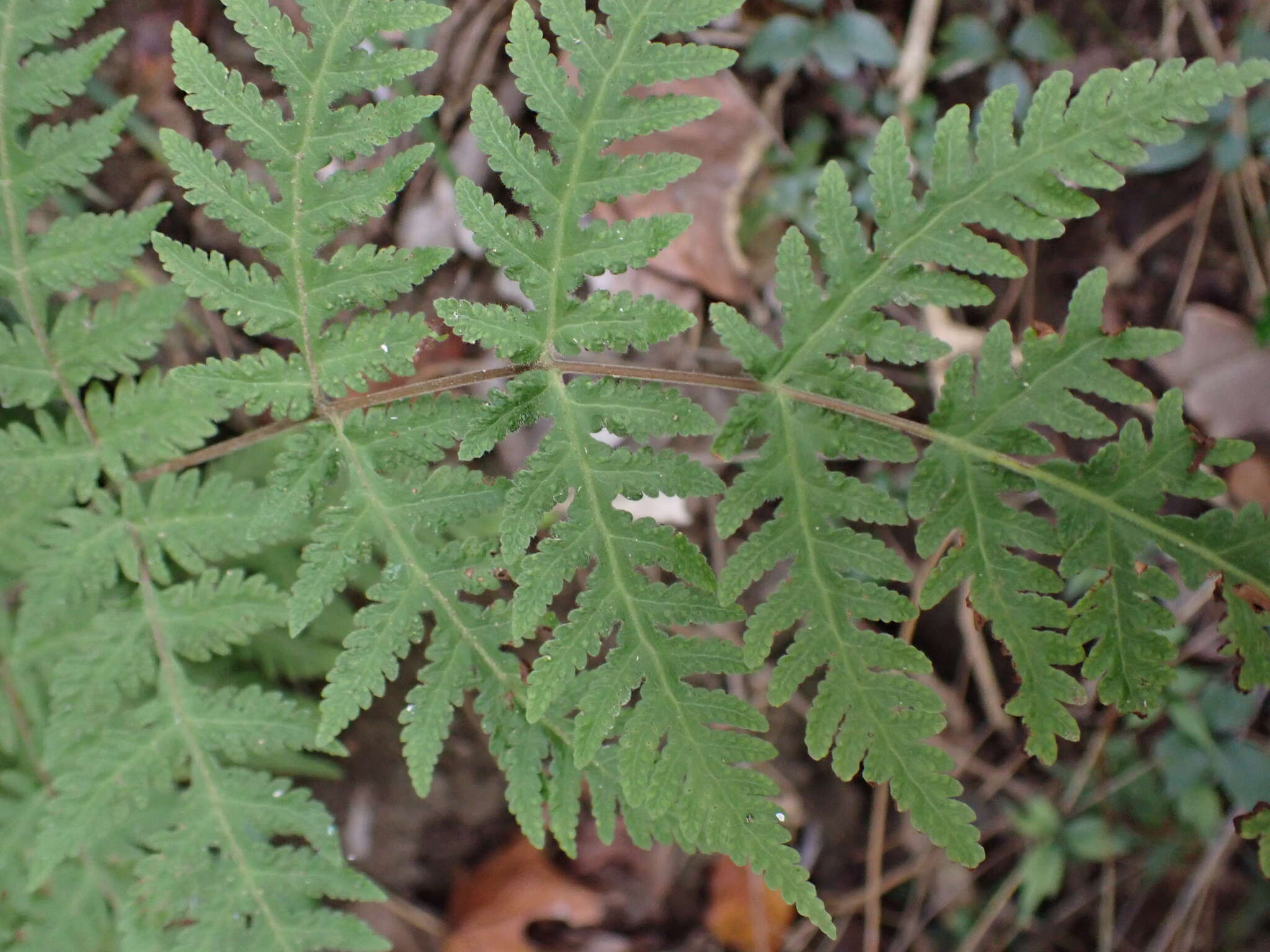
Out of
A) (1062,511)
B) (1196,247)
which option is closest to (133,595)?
(1062,511)

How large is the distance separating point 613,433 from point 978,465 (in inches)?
35.1

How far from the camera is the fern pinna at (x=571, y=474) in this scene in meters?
2.10

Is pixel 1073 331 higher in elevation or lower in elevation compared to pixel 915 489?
higher

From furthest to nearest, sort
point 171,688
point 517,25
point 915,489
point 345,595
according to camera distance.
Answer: point 345,595, point 171,688, point 915,489, point 517,25

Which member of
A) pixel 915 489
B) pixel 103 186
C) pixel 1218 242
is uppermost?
pixel 103 186

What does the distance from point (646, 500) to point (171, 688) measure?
1928mm

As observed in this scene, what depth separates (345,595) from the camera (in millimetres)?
3707

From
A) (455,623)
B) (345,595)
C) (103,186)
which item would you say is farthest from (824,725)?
(103,186)

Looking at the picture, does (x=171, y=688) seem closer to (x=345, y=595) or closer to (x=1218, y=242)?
(x=345, y=595)

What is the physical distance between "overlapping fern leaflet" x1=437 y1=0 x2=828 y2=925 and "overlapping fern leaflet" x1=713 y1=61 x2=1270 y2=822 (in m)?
0.18

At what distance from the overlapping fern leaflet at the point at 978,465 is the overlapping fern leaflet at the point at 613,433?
18cm

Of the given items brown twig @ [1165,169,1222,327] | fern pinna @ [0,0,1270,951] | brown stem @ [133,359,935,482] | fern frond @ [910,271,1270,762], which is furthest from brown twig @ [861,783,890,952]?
brown twig @ [1165,169,1222,327]

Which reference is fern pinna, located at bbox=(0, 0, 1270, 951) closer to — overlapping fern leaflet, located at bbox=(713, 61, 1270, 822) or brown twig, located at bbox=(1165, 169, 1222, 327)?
overlapping fern leaflet, located at bbox=(713, 61, 1270, 822)

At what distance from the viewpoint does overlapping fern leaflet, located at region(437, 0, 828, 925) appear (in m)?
2.10
